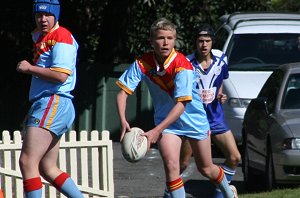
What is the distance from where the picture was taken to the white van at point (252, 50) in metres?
16.3

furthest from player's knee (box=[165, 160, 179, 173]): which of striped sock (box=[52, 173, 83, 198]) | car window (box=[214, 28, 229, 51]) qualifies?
car window (box=[214, 28, 229, 51])

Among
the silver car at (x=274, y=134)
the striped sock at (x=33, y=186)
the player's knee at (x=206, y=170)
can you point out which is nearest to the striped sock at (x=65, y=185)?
the striped sock at (x=33, y=186)

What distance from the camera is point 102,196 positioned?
11688 millimetres

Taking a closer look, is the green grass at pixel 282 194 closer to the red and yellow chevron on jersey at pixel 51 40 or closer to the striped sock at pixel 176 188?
the striped sock at pixel 176 188

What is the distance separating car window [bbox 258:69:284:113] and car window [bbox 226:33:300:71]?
10.7 ft

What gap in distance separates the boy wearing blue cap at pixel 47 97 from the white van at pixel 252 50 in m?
7.90

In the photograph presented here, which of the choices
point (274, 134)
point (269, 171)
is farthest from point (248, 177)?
point (274, 134)

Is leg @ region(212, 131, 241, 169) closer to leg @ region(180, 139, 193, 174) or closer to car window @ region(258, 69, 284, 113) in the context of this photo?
leg @ region(180, 139, 193, 174)

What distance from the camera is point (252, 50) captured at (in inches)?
679

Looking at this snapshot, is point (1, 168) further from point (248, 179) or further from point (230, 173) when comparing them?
point (248, 179)

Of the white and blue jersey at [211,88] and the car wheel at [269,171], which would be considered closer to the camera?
the white and blue jersey at [211,88]

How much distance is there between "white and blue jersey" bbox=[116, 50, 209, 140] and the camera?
29.1 ft

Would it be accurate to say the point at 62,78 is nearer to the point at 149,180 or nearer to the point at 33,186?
the point at 33,186

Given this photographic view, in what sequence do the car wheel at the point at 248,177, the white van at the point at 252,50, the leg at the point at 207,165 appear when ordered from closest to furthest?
the leg at the point at 207,165 < the car wheel at the point at 248,177 < the white van at the point at 252,50
